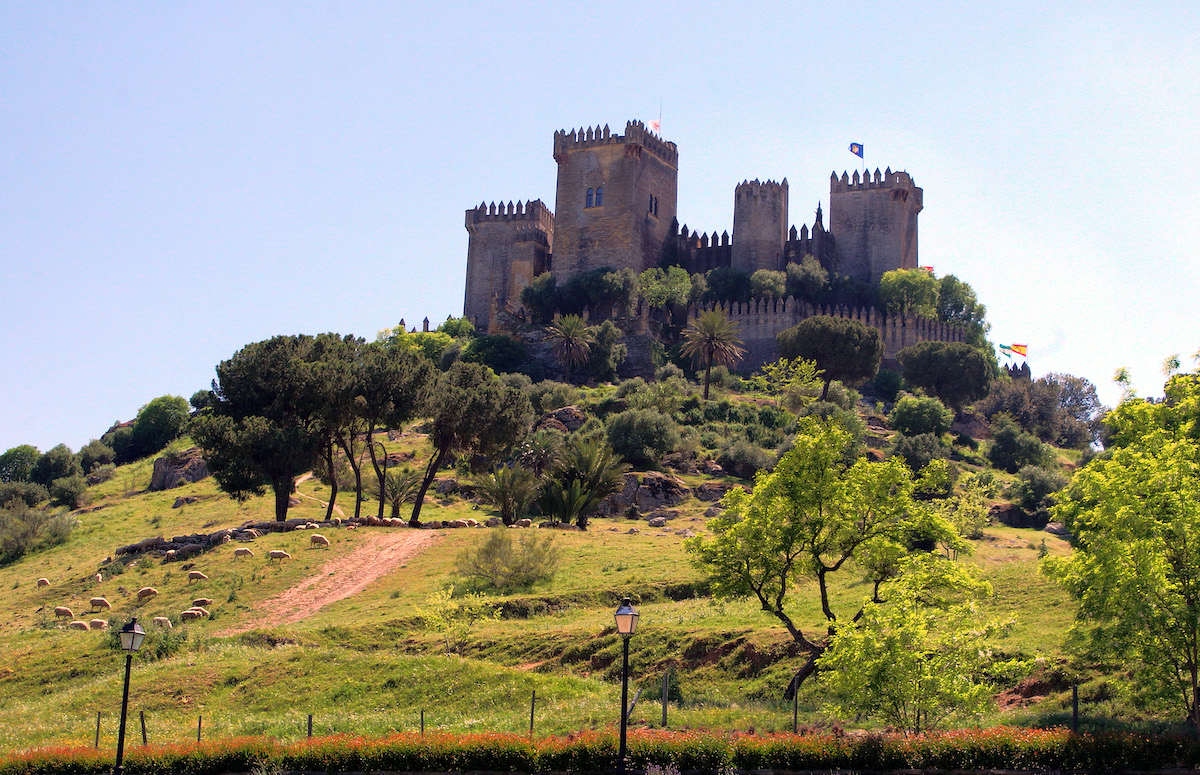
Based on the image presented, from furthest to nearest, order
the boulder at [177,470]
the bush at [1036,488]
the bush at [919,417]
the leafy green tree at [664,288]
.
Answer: the leafy green tree at [664,288] → the bush at [919,417] → the boulder at [177,470] → the bush at [1036,488]

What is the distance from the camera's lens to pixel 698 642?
26.8m

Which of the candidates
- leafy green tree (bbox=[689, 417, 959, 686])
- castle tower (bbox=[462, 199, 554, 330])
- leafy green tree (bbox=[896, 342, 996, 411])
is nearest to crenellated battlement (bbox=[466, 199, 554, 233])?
castle tower (bbox=[462, 199, 554, 330])

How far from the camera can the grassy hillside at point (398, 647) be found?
23.4 meters

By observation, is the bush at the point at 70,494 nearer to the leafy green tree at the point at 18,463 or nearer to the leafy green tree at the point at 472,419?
the leafy green tree at the point at 18,463

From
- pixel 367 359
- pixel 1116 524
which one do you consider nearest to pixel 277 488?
pixel 367 359

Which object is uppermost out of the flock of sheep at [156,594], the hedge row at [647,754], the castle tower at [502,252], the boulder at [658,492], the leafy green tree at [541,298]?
the castle tower at [502,252]

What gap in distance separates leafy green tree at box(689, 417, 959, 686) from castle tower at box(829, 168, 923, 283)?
68883 millimetres

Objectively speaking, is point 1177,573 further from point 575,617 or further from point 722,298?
point 722,298

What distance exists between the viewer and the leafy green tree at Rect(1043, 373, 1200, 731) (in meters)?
19.4

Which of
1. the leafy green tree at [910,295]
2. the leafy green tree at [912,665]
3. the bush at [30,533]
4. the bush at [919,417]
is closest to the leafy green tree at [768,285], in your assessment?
the leafy green tree at [910,295]

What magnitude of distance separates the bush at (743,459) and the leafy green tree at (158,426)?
43717 mm

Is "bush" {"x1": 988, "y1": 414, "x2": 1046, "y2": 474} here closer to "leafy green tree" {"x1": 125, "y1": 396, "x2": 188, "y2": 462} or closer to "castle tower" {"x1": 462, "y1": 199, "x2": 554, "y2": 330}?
"castle tower" {"x1": 462, "y1": 199, "x2": 554, "y2": 330}

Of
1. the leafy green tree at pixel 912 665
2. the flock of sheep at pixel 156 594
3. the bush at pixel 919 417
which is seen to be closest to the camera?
the leafy green tree at pixel 912 665

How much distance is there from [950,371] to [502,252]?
37.9 m
